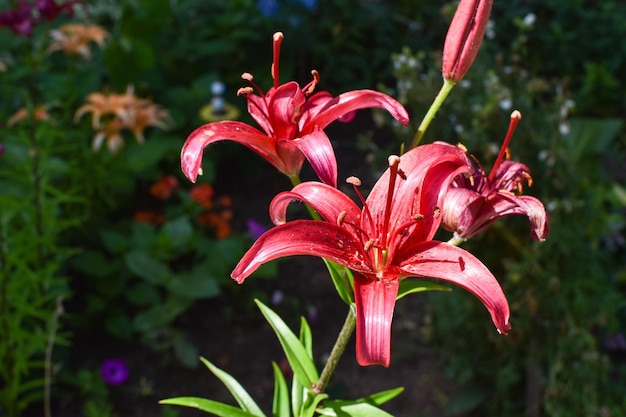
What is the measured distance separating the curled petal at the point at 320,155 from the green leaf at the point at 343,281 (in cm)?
10

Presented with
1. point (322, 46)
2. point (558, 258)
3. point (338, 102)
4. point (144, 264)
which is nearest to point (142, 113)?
point (144, 264)

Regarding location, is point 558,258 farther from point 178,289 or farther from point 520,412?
point 178,289

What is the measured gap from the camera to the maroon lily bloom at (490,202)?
0.71 metres

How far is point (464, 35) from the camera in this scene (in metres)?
0.76

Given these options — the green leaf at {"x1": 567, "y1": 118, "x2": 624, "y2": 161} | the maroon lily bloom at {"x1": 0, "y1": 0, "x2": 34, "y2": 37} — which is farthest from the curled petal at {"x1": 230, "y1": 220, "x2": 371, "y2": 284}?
the green leaf at {"x1": 567, "y1": 118, "x2": 624, "y2": 161}

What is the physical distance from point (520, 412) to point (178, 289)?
0.97 metres

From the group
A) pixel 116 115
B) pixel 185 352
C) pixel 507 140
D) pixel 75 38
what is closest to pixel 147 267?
pixel 185 352

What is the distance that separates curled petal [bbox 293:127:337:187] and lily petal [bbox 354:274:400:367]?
103 millimetres

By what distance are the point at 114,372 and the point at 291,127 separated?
1434mm

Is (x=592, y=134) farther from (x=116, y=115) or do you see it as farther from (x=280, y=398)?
(x=280, y=398)

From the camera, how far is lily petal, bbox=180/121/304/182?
0.73m

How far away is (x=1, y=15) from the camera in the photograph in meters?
1.75

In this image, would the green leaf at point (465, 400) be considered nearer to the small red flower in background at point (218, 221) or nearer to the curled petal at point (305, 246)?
the small red flower in background at point (218, 221)

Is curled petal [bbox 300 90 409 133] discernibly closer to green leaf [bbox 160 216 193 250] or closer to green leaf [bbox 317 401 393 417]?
Result: green leaf [bbox 317 401 393 417]
